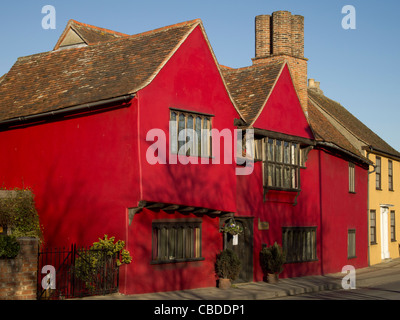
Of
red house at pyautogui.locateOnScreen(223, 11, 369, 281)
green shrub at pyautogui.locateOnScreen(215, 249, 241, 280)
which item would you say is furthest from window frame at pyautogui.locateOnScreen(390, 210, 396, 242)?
green shrub at pyautogui.locateOnScreen(215, 249, 241, 280)

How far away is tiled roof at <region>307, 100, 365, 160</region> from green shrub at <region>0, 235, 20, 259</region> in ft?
50.6

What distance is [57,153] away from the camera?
70.0ft

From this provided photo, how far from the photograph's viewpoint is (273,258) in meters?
24.2

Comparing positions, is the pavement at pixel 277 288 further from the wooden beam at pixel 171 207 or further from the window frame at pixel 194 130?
the window frame at pixel 194 130

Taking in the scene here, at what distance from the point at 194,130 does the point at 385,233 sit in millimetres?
19802

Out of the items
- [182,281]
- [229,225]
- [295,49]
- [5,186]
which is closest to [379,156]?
[295,49]

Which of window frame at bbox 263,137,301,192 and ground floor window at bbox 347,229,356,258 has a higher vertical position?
window frame at bbox 263,137,301,192

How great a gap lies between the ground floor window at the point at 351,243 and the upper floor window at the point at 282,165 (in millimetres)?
6471

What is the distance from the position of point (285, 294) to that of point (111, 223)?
20.9 feet

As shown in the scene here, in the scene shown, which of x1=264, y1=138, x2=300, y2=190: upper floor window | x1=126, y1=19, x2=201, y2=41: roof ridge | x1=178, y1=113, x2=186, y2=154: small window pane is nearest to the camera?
x1=178, y1=113, x2=186, y2=154: small window pane

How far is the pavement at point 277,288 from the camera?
→ 19.1m

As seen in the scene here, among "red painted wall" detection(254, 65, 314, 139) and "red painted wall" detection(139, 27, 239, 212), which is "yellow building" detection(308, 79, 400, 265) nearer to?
"red painted wall" detection(254, 65, 314, 139)

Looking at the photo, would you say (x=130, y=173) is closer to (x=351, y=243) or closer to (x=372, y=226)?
(x=351, y=243)

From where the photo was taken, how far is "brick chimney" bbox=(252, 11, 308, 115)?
94.9ft
